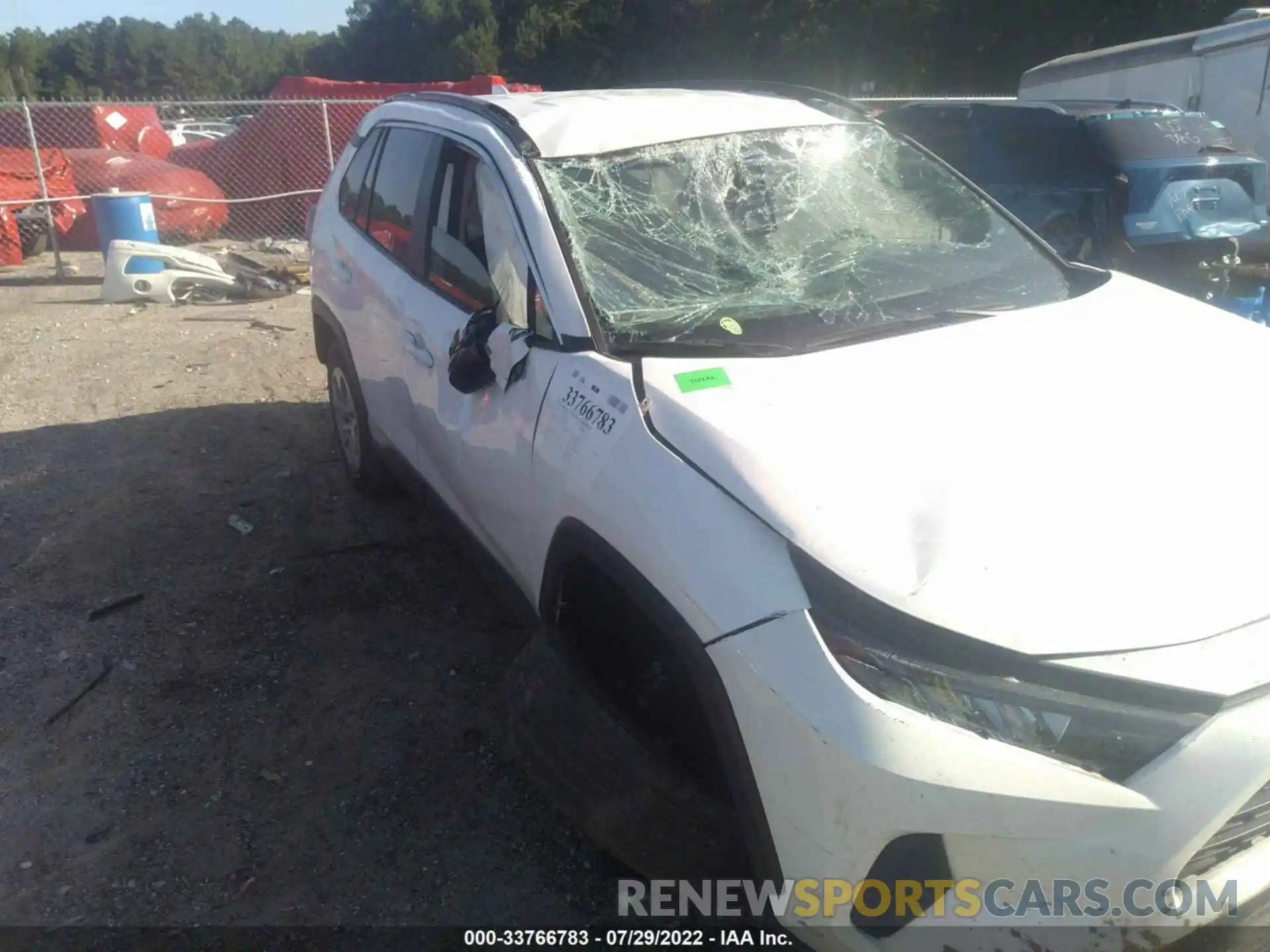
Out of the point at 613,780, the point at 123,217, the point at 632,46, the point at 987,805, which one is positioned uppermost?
the point at 632,46

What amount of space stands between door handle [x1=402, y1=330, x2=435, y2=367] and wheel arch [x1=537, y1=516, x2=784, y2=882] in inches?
54.7

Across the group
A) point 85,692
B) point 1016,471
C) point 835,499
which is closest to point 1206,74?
point 1016,471

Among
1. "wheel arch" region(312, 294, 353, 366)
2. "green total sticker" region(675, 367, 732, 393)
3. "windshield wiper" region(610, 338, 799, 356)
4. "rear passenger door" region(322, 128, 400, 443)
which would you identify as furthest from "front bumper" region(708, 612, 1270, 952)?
"wheel arch" region(312, 294, 353, 366)

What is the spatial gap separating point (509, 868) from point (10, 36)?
3619 inches

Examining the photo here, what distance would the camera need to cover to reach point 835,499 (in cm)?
201

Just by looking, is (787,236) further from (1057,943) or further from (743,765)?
(1057,943)

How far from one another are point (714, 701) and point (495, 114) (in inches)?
86.4

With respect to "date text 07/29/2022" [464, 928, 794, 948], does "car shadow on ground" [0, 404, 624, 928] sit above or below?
above

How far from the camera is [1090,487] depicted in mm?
2057

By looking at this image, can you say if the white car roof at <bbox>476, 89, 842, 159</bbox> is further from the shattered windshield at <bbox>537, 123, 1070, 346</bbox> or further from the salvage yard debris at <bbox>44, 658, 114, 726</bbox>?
the salvage yard debris at <bbox>44, 658, 114, 726</bbox>

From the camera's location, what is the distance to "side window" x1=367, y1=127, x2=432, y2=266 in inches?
152

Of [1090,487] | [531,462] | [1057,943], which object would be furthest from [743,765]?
[531,462]

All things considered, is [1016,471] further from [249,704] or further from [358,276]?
[358,276]

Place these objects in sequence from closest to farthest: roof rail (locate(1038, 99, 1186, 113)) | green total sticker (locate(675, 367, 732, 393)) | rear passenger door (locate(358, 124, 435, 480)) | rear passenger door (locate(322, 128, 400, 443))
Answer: green total sticker (locate(675, 367, 732, 393))
rear passenger door (locate(358, 124, 435, 480))
rear passenger door (locate(322, 128, 400, 443))
roof rail (locate(1038, 99, 1186, 113))
